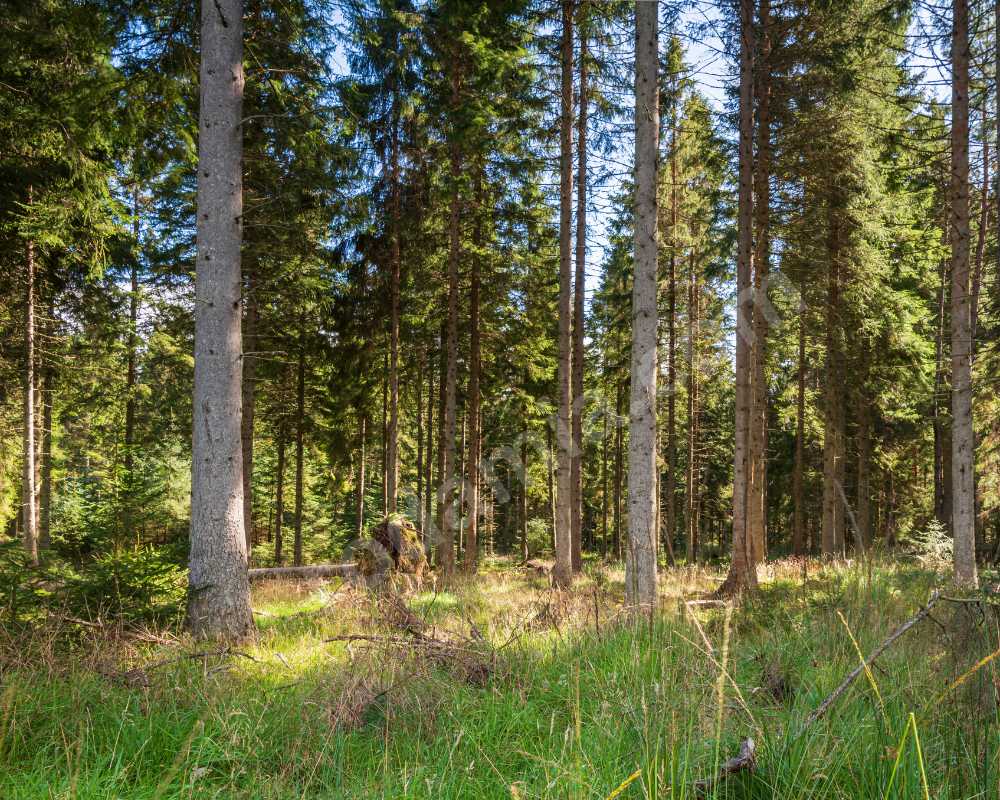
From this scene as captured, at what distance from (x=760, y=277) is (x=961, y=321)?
18.1 feet

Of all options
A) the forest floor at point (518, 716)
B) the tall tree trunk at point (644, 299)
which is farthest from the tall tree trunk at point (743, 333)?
the forest floor at point (518, 716)

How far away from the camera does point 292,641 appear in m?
5.75

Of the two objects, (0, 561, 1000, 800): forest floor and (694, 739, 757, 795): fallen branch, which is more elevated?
(694, 739, 757, 795): fallen branch

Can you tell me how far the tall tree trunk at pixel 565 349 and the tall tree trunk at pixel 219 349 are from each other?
6.21m

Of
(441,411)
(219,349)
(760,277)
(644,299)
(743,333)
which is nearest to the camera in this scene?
(219,349)

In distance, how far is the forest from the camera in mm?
2652

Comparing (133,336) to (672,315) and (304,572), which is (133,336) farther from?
(672,315)

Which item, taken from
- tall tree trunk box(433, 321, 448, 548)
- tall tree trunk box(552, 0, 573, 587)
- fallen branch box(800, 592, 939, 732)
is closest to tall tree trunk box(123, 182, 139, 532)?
tall tree trunk box(433, 321, 448, 548)

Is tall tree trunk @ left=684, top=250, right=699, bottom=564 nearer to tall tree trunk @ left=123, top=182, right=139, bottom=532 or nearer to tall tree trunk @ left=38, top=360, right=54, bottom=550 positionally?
tall tree trunk @ left=123, top=182, right=139, bottom=532

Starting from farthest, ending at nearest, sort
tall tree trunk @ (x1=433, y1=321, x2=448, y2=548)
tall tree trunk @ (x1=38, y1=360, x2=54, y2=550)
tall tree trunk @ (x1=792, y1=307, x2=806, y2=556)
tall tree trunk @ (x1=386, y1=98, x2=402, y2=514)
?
tall tree trunk @ (x1=433, y1=321, x2=448, y2=548), tall tree trunk @ (x1=792, y1=307, x2=806, y2=556), tall tree trunk @ (x1=38, y1=360, x2=54, y2=550), tall tree trunk @ (x1=386, y1=98, x2=402, y2=514)

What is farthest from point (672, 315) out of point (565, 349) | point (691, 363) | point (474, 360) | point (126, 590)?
point (126, 590)

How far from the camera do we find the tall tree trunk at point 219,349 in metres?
5.89

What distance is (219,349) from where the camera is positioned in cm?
611

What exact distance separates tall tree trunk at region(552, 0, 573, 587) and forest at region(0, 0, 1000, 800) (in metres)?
0.08
